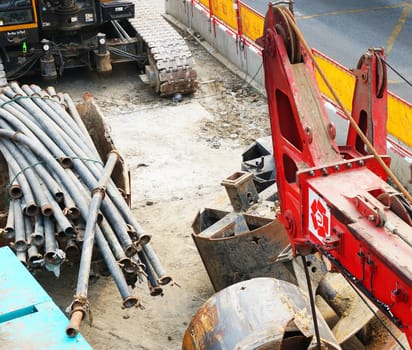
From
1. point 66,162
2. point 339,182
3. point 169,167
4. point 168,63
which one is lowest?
point 169,167

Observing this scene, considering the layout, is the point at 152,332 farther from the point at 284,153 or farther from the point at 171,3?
the point at 171,3

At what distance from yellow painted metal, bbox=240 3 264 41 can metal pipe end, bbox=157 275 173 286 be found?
7.09 m

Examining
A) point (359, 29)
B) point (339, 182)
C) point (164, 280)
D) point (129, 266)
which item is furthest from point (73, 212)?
point (359, 29)

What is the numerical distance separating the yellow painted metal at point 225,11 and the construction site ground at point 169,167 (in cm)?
76

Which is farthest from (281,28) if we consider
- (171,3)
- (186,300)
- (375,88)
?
(171,3)

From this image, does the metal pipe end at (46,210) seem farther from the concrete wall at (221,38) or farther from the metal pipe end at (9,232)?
the concrete wall at (221,38)

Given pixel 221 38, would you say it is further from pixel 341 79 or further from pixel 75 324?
pixel 75 324

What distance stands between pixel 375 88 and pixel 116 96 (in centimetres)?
831

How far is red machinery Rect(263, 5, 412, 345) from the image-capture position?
4.58 metres

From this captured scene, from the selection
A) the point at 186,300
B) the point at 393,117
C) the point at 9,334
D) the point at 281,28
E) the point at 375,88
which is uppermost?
the point at 281,28

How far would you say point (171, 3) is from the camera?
57.5ft

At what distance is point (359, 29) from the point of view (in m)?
16.3

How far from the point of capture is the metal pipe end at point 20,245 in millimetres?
7137

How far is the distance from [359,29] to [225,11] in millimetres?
3164
